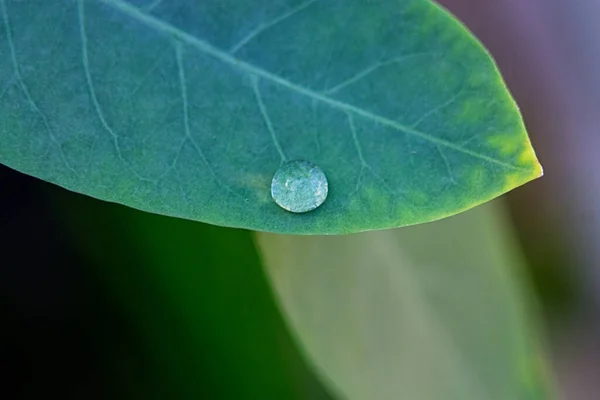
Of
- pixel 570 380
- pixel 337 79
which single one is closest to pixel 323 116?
pixel 337 79

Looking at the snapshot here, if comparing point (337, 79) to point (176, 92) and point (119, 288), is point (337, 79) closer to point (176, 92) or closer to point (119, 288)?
point (176, 92)

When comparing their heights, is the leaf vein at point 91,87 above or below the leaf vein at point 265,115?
above

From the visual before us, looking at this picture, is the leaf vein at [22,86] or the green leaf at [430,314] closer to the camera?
the leaf vein at [22,86]

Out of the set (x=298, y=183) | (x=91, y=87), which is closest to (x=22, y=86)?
(x=91, y=87)

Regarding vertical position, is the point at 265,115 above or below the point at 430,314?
above

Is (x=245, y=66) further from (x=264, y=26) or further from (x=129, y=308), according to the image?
(x=129, y=308)

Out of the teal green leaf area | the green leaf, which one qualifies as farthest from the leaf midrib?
the green leaf

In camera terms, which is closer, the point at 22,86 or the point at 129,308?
the point at 22,86

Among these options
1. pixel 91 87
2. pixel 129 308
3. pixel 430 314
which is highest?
pixel 91 87

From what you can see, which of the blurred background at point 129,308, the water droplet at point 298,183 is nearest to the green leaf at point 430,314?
the blurred background at point 129,308

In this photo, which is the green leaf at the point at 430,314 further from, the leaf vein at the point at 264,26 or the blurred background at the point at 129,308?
the leaf vein at the point at 264,26
